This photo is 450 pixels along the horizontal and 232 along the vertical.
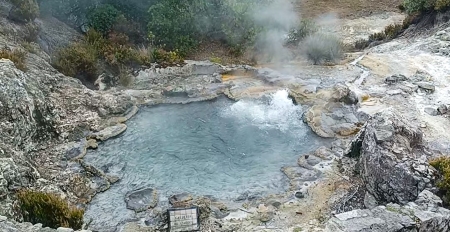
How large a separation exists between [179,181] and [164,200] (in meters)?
0.78

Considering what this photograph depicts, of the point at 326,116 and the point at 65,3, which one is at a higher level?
the point at 65,3

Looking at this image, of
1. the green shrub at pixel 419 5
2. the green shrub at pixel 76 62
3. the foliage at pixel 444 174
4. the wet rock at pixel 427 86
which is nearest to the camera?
the foliage at pixel 444 174

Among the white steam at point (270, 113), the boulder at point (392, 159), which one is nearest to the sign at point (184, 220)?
the boulder at point (392, 159)

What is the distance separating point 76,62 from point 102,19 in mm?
3103

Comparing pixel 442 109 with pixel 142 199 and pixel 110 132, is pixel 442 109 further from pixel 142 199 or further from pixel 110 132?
pixel 110 132

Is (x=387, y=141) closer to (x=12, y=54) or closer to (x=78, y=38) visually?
(x=12, y=54)

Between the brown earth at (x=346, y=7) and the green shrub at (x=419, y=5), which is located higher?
the green shrub at (x=419, y=5)

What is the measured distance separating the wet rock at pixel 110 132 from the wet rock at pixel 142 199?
2.55m

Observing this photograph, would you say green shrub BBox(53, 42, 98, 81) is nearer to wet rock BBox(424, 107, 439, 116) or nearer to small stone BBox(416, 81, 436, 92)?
wet rock BBox(424, 107, 439, 116)

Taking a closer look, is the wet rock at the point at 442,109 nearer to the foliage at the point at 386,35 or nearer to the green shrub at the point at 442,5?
the foliage at the point at 386,35

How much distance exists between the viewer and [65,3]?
17.8 m

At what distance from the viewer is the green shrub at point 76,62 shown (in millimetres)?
14750

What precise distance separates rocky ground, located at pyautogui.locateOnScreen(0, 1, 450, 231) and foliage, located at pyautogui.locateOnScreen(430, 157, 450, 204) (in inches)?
8.9

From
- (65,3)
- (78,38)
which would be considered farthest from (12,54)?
(65,3)
